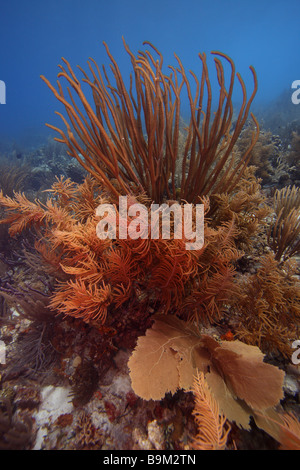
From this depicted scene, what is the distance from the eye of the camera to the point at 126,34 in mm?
93312

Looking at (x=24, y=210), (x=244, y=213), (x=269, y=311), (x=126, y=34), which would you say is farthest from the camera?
(x=126, y=34)

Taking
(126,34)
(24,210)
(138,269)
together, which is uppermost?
(126,34)

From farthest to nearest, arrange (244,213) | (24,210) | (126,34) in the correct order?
(126,34) < (244,213) < (24,210)

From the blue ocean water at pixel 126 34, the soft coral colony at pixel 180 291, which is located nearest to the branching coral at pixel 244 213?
the soft coral colony at pixel 180 291

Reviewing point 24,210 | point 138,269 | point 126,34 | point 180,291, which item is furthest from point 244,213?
point 126,34

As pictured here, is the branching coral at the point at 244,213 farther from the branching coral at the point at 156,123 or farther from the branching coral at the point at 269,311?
the branching coral at the point at 269,311

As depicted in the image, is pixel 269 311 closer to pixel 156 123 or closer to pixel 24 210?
pixel 156 123

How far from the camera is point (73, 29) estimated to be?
3575 inches

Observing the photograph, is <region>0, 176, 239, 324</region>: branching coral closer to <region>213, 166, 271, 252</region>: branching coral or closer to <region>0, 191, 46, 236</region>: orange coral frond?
<region>0, 191, 46, 236</region>: orange coral frond

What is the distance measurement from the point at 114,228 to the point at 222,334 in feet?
4.50

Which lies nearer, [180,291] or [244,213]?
[180,291]

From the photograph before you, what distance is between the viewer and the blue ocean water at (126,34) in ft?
261
